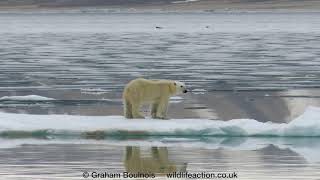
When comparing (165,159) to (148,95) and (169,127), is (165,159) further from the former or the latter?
(148,95)

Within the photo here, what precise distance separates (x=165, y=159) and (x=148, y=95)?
3567 mm

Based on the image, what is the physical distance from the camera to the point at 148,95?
54.5 ft

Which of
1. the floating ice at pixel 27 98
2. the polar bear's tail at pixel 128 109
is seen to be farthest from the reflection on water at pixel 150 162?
the floating ice at pixel 27 98

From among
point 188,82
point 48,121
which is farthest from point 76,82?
point 48,121

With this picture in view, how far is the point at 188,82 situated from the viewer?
84.2 feet

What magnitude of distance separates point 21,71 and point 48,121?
14.2 m

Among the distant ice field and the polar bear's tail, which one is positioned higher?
the distant ice field

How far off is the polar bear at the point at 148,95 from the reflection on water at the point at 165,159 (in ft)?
5.65

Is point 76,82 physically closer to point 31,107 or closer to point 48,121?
point 31,107

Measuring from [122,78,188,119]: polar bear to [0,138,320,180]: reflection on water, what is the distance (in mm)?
1721

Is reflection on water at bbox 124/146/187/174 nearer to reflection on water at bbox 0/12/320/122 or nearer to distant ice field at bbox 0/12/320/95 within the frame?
reflection on water at bbox 0/12/320/122

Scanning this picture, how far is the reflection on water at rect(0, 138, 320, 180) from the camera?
1219 centimetres

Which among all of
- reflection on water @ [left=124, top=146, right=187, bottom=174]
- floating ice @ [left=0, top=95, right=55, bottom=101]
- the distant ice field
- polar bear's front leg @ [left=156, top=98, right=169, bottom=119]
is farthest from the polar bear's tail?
the distant ice field

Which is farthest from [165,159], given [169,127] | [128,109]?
[128,109]
